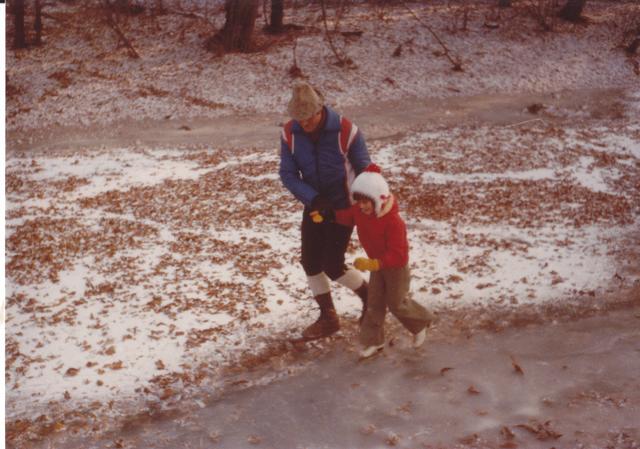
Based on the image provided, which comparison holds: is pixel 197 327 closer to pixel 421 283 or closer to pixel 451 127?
pixel 421 283

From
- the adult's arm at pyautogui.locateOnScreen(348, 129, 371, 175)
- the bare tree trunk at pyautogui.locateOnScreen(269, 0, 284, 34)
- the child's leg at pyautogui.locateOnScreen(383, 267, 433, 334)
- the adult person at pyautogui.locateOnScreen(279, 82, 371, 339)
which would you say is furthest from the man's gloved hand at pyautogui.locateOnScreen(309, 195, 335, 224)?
the bare tree trunk at pyautogui.locateOnScreen(269, 0, 284, 34)

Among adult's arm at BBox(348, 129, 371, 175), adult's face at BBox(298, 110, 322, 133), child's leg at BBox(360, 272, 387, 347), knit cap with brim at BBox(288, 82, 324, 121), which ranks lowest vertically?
child's leg at BBox(360, 272, 387, 347)

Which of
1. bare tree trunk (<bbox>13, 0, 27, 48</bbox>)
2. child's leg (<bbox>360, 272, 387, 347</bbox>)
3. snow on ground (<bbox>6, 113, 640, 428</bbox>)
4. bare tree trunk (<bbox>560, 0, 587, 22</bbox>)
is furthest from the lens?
bare tree trunk (<bbox>560, 0, 587, 22</bbox>)

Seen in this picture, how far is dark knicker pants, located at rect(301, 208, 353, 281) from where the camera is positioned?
17.4ft

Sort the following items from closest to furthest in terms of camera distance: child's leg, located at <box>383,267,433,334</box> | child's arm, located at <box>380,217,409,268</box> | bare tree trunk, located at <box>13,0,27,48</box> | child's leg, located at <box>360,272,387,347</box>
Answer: child's arm, located at <box>380,217,409,268</box> < child's leg, located at <box>383,267,433,334</box> < child's leg, located at <box>360,272,387,347</box> < bare tree trunk, located at <box>13,0,27,48</box>

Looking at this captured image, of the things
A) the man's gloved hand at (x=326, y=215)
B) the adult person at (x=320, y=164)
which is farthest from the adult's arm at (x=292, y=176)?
the man's gloved hand at (x=326, y=215)

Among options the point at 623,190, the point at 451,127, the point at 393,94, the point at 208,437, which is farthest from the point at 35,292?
the point at 393,94

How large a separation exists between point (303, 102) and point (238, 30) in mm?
13942

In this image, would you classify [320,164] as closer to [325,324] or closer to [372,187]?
[372,187]

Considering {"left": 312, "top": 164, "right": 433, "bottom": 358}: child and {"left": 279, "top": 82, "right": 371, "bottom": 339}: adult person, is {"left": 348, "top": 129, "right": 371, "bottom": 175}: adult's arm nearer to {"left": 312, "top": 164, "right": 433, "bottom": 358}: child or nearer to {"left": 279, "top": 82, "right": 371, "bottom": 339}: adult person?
{"left": 279, "top": 82, "right": 371, "bottom": 339}: adult person

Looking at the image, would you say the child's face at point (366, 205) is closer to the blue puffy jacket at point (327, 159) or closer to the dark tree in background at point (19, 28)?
the blue puffy jacket at point (327, 159)

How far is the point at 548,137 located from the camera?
12.6 m

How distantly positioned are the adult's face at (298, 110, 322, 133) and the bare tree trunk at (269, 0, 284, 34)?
15.2 meters

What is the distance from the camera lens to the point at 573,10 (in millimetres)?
20719
